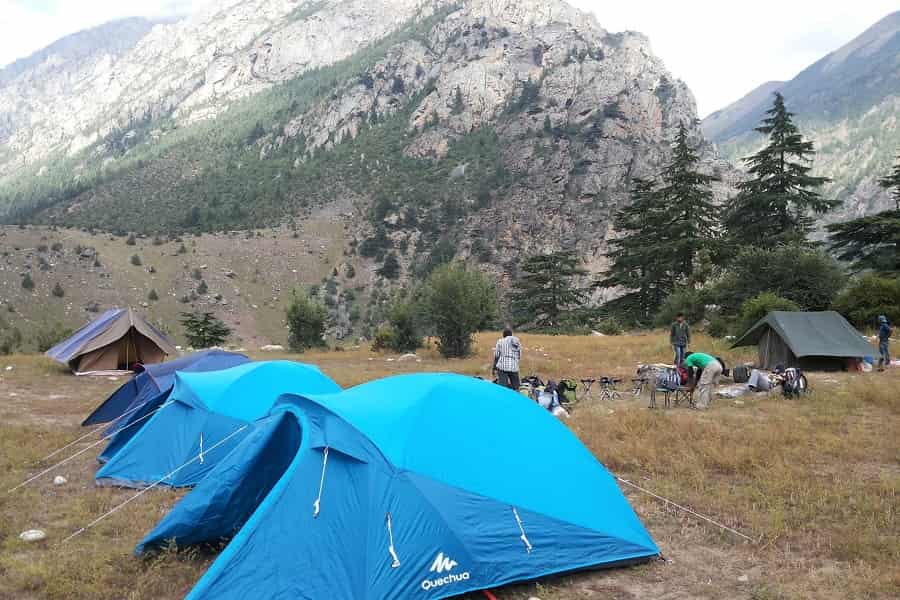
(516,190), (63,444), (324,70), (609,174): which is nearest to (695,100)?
(609,174)

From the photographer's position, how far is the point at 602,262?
222 ft

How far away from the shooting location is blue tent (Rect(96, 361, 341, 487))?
7.30 meters

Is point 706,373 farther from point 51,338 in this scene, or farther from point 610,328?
point 51,338

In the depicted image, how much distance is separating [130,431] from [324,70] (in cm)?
12316

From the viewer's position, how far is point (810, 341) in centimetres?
1552

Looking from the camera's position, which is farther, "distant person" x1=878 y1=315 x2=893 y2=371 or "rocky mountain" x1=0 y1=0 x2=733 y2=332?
"rocky mountain" x1=0 y1=0 x2=733 y2=332

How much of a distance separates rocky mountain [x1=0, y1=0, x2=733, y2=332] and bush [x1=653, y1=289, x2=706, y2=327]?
3635cm

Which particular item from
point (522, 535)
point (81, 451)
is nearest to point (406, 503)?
point (522, 535)

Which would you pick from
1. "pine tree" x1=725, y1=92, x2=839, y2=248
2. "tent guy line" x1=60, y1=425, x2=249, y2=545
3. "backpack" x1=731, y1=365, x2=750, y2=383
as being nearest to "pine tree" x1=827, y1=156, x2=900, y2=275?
"pine tree" x1=725, y1=92, x2=839, y2=248

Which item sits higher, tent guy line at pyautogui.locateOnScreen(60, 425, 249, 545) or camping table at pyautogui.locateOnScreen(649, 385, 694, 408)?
tent guy line at pyautogui.locateOnScreen(60, 425, 249, 545)

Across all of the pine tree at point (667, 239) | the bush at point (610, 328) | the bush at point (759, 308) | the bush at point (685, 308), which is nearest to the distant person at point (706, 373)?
the bush at point (759, 308)

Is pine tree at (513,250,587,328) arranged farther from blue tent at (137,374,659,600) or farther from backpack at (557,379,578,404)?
blue tent at (137,374,659,600)

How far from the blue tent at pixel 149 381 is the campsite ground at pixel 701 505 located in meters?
0.60

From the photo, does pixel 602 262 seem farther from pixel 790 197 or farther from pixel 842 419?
pixel 842 419
